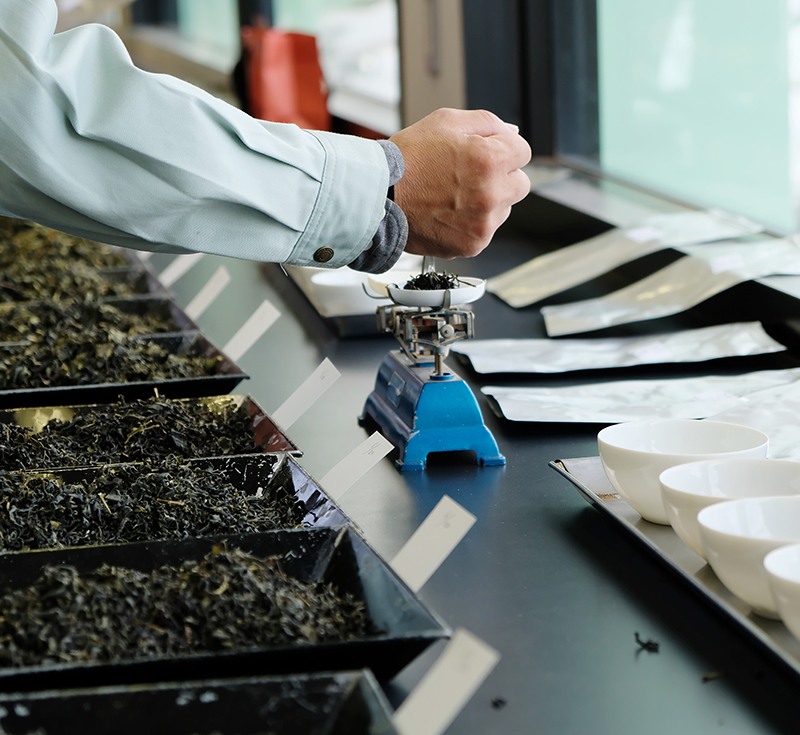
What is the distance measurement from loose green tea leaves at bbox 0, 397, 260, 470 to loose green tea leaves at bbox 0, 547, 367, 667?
411 mm

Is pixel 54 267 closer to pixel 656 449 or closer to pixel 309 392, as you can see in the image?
pixel 309 392

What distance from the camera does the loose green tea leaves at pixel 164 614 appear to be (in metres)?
0.77

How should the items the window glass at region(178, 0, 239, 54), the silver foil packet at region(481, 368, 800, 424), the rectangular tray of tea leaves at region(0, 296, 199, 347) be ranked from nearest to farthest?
1. the silver foil packet at region(481, 368, 800, 424)
2. the rectangular tray of tea leaves at region(0, 296, 199, 347)
3. the window glass at region(178, 0, 239, 54)

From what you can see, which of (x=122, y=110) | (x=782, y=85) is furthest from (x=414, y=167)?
(x=782, y=85)

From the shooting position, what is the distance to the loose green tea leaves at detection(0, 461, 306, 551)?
1042 millimetres

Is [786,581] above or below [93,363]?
above

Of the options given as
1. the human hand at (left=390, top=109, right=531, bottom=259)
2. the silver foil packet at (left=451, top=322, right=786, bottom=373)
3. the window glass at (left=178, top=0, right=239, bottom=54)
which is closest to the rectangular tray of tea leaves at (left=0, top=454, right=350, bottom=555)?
the human hand at (left=390, top=109, right=531, bottom=259)

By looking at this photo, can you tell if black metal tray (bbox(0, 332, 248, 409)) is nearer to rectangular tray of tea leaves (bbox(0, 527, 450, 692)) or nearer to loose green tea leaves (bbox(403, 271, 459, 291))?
loose green tea leaves (bbox(403, 271, 459, 291))

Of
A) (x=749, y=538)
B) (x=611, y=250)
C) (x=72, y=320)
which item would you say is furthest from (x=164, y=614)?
(x=611, y=250)

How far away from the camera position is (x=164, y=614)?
2.66 ft

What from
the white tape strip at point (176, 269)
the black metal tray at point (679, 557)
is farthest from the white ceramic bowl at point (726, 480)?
the white tape strip at point (176, 269)

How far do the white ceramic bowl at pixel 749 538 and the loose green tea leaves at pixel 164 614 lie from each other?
0.99 ft

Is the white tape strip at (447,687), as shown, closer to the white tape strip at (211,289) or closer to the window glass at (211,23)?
the white tape strip at (211,289)

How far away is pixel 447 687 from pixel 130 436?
30.7 inches
